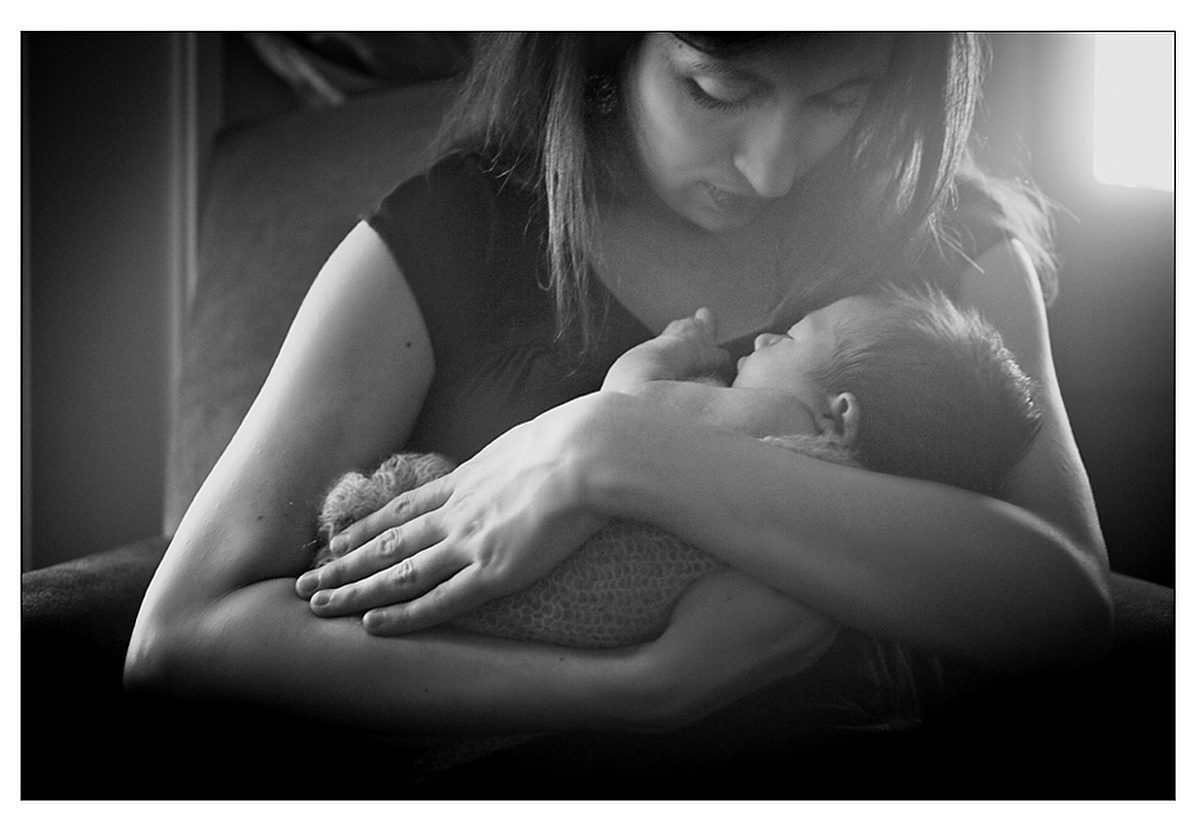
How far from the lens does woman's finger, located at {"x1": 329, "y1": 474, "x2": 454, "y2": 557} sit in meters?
1.29

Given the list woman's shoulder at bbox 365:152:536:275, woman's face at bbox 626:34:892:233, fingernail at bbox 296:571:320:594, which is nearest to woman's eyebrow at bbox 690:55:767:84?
woman's face at bbox 626:34:892:233

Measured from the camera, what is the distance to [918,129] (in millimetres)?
1371

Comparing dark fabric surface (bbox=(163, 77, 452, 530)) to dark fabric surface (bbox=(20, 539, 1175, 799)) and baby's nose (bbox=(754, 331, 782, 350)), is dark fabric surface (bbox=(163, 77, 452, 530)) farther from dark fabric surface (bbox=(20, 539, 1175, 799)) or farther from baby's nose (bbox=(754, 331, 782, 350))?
baby's nose (bbox=(754, 331, 782, 350))

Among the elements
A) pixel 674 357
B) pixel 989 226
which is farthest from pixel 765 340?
pixel 989 226

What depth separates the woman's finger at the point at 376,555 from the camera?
1.28 m

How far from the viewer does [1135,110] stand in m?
1.43

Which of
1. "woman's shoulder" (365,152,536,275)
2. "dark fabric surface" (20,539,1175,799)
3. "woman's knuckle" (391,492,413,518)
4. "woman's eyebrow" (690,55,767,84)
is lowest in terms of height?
"dark fabric surface" (20,539,1175,799)

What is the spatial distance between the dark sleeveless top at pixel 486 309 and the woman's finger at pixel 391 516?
0.05 meters

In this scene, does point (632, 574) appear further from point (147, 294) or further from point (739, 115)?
point (147, 294)

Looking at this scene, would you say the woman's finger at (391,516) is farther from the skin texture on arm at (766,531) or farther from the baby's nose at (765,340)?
the baby's nose at (765,340)

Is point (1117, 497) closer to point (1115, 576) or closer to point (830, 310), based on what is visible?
point (1115, 576)

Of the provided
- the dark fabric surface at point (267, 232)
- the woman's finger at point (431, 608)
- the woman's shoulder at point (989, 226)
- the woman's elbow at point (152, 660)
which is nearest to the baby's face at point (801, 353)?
the woman's shoulder at point (989, 226)

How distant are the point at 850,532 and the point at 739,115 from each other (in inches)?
19.0
